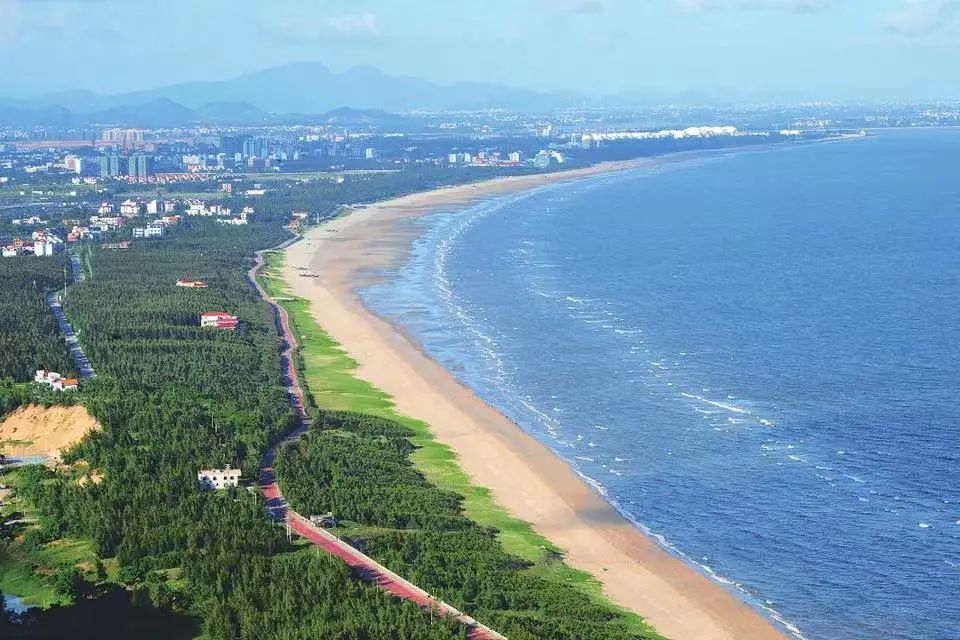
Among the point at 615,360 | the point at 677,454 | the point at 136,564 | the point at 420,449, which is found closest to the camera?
the point at 136,564

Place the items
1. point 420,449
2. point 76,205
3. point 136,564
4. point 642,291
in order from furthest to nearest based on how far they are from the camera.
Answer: point 76,205 → point 642,291 → point 420,449 → point 136,564

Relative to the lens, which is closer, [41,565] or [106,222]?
[41,565]

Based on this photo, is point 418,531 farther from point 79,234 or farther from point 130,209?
point 130,209

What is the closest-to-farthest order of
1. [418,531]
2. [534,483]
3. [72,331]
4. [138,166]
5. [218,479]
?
[418,531], [218,479], [534,483], [72,331], [138,166]

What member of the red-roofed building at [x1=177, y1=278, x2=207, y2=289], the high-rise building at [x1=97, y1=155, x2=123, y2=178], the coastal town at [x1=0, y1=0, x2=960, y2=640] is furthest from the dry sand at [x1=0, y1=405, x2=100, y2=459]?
the high-rise building at [x1=97, y1=155, x2=123, y2=178]

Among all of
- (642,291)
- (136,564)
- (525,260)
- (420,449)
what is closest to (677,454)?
(420,449)

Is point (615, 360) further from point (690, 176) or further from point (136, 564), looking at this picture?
point (690, 176)

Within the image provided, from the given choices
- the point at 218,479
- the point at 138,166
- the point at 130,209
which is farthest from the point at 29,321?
the point at 138,166
